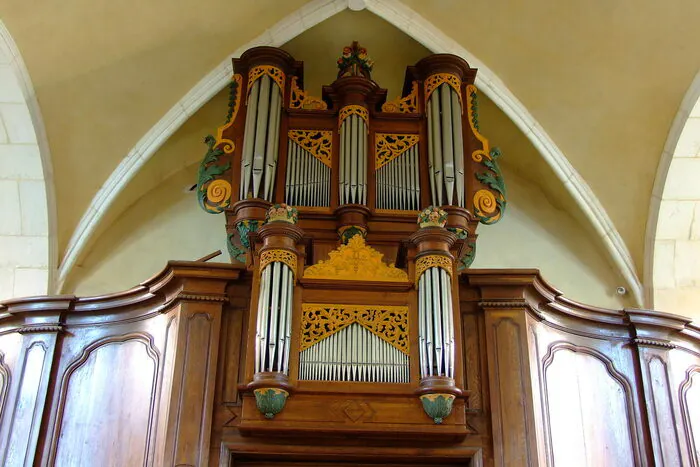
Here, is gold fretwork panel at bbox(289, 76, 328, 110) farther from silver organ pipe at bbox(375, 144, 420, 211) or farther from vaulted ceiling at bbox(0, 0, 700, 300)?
vaulted ceiling at bbox(0, 0, 700, 300)

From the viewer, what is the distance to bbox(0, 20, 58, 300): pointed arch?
992 cm

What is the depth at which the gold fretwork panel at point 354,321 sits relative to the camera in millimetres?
7113

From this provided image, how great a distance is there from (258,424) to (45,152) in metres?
4.74

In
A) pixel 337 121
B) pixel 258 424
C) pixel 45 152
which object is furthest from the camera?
pixel 45 152

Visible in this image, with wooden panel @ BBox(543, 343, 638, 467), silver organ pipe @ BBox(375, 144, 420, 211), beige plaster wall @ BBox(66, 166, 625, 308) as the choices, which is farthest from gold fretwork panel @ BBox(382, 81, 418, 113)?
wooden panel @ BBox(543, 343, 638, 467)

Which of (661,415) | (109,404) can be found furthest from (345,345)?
(661,415)

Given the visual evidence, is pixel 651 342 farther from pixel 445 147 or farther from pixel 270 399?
pixel 270 399

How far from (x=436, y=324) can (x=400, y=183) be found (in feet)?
7.04

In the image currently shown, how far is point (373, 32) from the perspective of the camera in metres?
10.5

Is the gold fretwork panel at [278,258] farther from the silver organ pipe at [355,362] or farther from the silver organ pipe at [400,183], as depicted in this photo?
the silver organ pipe at [400,183]

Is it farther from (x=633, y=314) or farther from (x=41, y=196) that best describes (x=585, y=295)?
(x=41, y=196)

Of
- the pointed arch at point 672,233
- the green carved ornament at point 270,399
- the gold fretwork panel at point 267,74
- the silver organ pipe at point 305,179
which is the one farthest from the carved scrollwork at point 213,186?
the pointed arch at point 672,233

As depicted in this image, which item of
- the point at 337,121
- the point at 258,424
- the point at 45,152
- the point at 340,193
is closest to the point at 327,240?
the point at 340,193

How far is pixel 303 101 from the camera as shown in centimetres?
940
